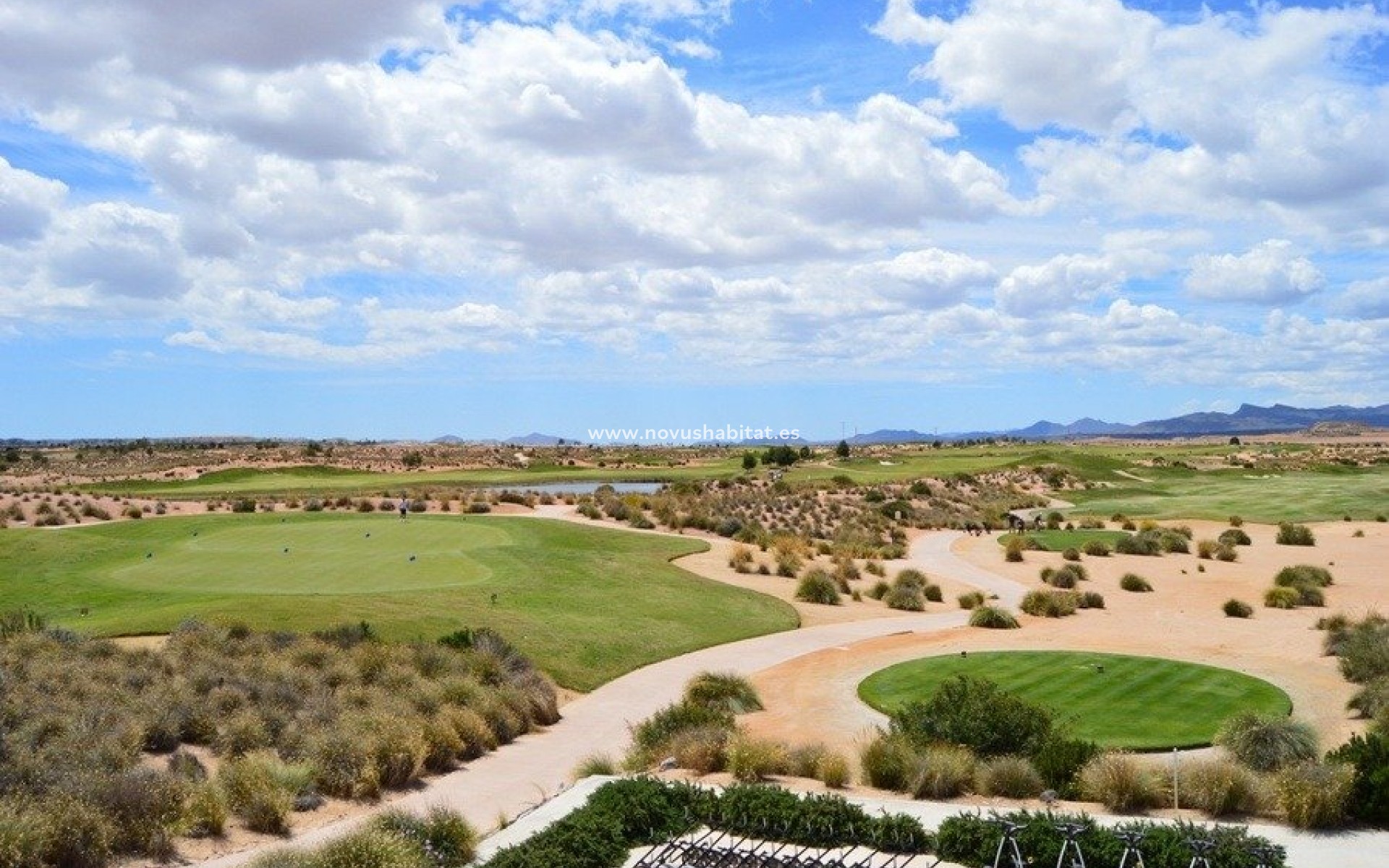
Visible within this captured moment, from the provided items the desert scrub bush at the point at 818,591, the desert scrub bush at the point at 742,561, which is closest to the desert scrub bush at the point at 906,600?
the desert scrub bush at the point at 818,591

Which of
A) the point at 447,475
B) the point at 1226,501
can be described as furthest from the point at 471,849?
the point at 447,475

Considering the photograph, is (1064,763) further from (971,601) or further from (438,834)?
(971,601)

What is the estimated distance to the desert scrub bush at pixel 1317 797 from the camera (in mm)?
13031

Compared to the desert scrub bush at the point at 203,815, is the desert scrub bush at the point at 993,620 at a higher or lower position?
lower

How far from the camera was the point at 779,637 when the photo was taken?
3039 centimetres

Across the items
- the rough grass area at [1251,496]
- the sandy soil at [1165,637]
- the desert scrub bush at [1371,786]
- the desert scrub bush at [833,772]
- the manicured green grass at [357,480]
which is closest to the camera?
the desert scrub bush at [1371,786]

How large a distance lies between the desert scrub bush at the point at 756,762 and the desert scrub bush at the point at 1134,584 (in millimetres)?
27422

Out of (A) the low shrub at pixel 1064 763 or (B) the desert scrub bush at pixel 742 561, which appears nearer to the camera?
(A) the low shrub at pixel 1064 763

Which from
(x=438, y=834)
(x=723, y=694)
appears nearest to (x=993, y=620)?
(x=723, y=694)

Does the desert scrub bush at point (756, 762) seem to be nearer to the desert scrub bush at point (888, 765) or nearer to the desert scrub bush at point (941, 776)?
the desert scrub bush at point (888, 765)

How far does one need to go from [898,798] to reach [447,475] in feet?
257

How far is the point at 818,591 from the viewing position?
122ft

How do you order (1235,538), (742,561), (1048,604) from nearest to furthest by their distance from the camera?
(1048,604), (742,561), (1235,538)

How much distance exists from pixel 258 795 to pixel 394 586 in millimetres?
15413
